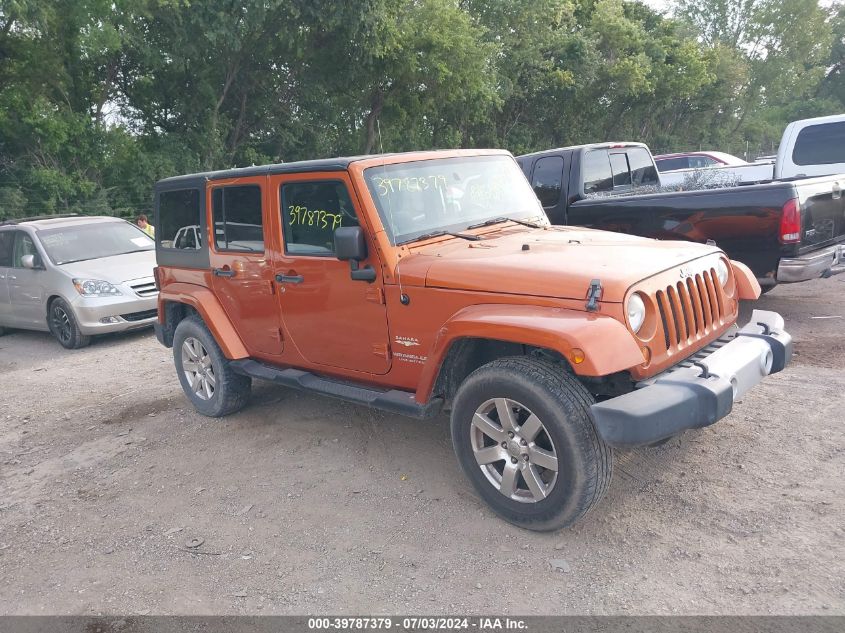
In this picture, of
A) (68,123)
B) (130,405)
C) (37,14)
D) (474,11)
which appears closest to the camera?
(130,405)

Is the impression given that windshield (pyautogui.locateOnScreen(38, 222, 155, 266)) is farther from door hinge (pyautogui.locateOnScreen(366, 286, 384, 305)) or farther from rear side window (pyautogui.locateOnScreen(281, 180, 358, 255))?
door hinge (pyautogui.locateOnScreen(366, 286, 384, 305))

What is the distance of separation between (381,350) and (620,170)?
533 cm

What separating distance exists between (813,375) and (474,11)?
19.1 meters

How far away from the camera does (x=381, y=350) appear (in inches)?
162

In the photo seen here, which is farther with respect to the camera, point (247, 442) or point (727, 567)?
point (247, 442)

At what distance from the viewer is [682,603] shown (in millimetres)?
2873

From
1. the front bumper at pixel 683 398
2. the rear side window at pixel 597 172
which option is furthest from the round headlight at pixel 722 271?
the rear side window at pixel 597 172

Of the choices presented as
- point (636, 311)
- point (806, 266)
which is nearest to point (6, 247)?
point (636, 311)

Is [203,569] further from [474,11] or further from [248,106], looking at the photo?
[474,11]

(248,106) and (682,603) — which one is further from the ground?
(248,106)

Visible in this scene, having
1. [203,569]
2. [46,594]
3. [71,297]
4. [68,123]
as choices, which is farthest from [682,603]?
[68,123]

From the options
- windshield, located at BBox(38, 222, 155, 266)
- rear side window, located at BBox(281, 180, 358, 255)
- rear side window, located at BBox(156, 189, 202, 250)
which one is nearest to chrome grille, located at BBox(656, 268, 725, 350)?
rear side window, located at BBox(281, 180, 358, 255)

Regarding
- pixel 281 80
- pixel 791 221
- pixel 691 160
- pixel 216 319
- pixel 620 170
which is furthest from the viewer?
pixel 281 80

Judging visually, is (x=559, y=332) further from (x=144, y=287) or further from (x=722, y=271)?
(x=144, y=287)
